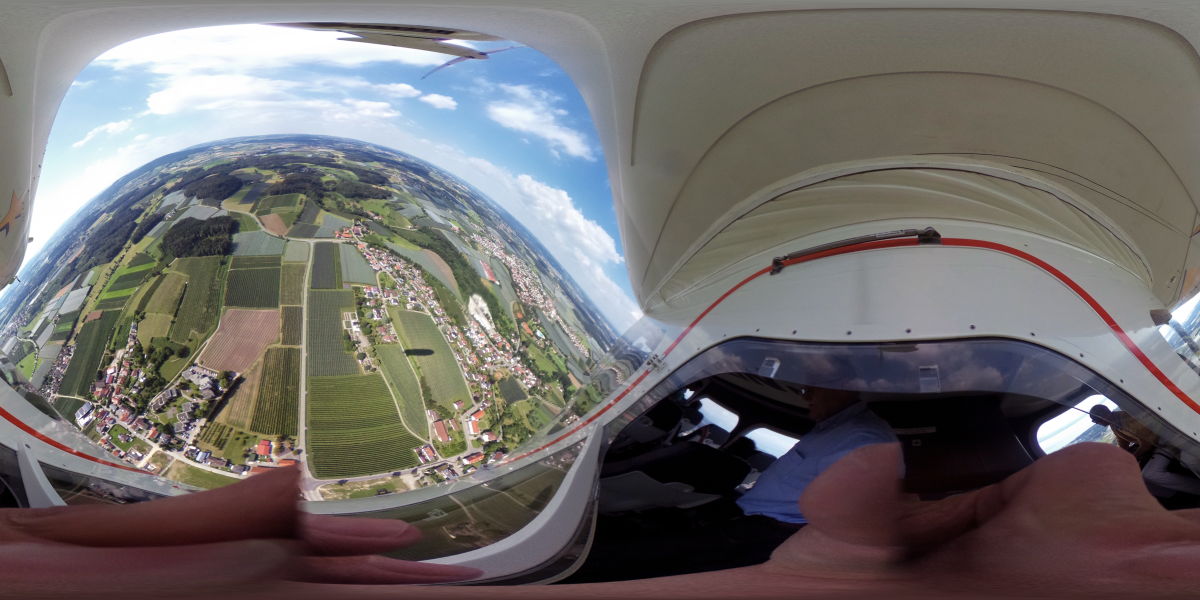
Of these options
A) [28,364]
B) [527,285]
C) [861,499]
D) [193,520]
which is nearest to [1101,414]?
[861,499]

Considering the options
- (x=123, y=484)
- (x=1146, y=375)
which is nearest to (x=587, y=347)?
(x=123, y=484)

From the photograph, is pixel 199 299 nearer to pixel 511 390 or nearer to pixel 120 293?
pixel 120 293

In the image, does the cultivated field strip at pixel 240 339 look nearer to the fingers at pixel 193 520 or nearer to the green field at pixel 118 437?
the green field at pixel 118 437

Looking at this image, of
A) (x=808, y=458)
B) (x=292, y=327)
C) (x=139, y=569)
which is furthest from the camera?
(x=292, y=327)

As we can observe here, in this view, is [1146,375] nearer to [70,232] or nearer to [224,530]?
[224,530]


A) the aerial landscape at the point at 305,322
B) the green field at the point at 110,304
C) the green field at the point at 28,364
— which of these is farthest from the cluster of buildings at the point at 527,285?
the green field at the point at 110,304

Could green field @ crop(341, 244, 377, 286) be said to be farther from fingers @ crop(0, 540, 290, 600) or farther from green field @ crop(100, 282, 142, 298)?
fingers @ crop(0, 540, 290, 600)
